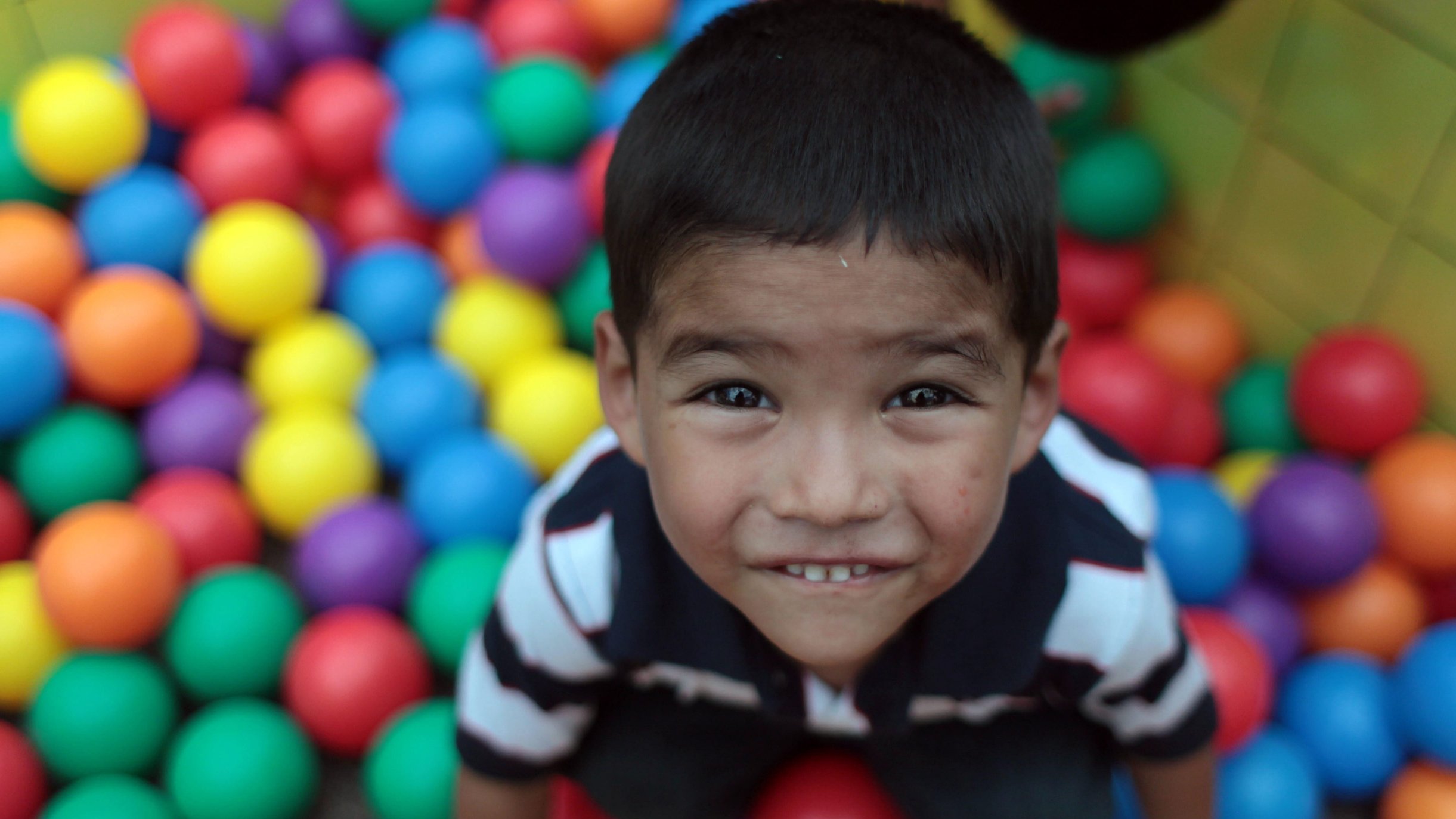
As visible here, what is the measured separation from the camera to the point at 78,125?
1536mm

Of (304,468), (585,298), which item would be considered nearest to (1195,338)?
(585,298)

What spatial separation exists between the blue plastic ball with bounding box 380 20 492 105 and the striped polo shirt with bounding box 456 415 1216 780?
990 mm

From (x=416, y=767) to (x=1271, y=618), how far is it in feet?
3.04

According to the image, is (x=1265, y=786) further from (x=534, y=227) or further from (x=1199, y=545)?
(x=534, y=227)

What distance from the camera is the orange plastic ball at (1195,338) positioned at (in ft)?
4.96

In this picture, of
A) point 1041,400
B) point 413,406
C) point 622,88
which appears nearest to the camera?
point 1041,400

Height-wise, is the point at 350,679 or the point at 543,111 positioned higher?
the point at 543,111

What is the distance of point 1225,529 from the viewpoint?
124cm

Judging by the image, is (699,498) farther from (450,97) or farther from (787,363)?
(450,97)

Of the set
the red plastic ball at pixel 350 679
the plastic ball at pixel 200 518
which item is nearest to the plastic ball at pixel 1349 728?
the red plastic ball at pixel 350 679

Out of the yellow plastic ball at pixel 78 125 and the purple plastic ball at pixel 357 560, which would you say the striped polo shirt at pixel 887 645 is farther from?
the yellow plastic ball at pixel 78 125

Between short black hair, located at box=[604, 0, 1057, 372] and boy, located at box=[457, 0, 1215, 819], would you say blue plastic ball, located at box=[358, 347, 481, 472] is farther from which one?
short black hair, located at box=[604, 0, 1057, 372]

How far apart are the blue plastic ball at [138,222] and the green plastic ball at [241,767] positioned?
2.18 ft

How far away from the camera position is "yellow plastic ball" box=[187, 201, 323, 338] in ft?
4.92
